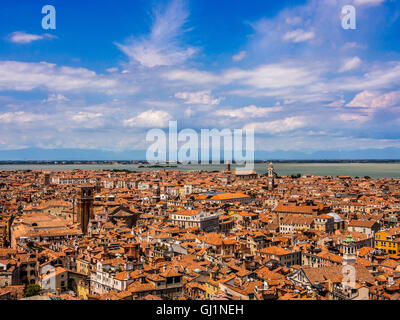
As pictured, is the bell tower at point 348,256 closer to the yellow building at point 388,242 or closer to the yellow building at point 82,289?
the yellow building at point 388,242

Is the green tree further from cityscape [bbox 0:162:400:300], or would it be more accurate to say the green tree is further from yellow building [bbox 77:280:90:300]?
yellow building [bbox 77:280:90:300]

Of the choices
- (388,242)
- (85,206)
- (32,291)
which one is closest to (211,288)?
(32,291)

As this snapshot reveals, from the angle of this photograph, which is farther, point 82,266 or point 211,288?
point 82,266

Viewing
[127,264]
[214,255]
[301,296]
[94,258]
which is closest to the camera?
[301,296]

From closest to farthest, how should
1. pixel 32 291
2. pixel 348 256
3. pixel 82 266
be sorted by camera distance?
pixel 32 291 < pixel 348 256 < pixel 82 266

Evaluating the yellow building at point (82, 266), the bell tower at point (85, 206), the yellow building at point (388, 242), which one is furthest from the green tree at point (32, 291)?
the yellow building at point (388, 242)

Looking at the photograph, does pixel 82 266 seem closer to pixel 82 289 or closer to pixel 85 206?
pixel 82 289
